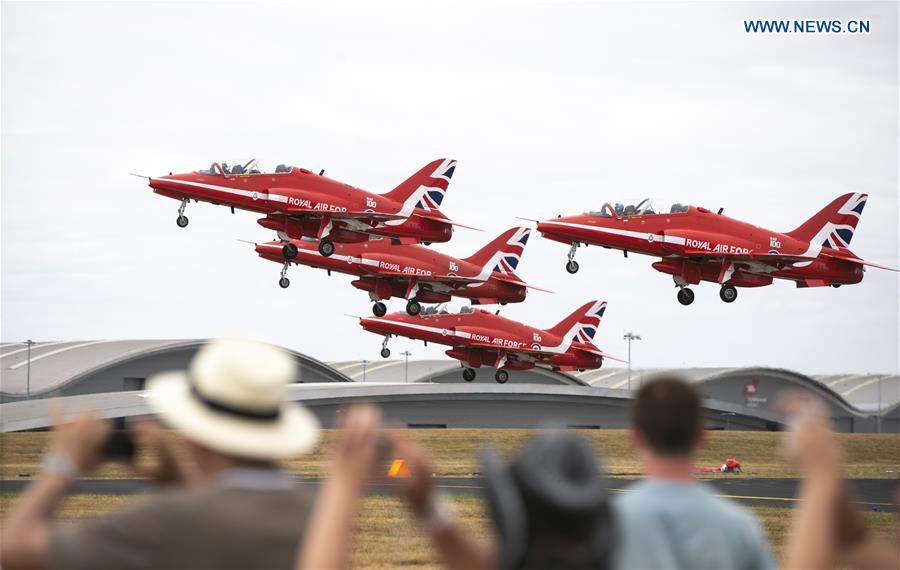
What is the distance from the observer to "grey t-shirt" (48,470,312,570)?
4328 mm

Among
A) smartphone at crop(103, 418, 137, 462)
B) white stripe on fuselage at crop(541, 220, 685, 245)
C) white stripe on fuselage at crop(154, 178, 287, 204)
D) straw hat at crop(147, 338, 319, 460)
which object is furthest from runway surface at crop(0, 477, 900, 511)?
white stripe on fuselage at crop(154, 178, 287, 204)

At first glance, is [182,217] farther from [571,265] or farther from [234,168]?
[571,265]

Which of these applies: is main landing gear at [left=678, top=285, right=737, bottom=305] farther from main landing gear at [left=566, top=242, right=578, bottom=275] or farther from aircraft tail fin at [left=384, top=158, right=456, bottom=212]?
aircraft tail fin at [left=384, top=158, right=456, bottom=212]

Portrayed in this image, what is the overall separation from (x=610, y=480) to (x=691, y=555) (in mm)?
30671

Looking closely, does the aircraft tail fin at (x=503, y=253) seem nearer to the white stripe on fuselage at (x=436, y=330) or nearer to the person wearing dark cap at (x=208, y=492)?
the white stripe on fuselage at (x=436, y=330)

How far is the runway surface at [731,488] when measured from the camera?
90.2ft

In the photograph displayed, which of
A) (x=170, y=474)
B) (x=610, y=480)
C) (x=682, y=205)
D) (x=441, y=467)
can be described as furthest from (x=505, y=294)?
(x=170, y=474)

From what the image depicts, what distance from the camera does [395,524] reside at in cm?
2030

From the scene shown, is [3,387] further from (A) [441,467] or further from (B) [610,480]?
(B) [610,480]

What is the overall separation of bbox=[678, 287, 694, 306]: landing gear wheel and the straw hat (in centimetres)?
4738

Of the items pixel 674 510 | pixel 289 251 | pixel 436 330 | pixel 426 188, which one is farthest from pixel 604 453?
pixel 674 510

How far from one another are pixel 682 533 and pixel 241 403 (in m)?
1.78

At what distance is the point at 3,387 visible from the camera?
81.0 metres

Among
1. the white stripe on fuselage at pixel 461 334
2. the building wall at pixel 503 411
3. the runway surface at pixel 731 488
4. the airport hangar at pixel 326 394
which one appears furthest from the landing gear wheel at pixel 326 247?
the runway surface at pixel 731 488
